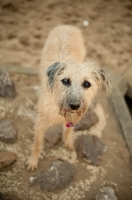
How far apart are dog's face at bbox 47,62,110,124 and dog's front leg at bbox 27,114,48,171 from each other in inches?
20.4

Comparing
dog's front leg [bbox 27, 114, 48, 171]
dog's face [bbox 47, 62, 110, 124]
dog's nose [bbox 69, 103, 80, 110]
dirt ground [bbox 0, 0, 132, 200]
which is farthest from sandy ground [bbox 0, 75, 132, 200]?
dog's nose [bbox 69, 103, 80, 110]

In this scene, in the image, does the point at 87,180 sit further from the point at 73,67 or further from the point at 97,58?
the point at 97,58

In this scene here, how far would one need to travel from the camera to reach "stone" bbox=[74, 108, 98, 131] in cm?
445

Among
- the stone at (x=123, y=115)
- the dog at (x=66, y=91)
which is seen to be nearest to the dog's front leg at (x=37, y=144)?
the dog at (x=66, y=91)

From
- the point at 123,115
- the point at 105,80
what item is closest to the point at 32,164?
the point at 105,80

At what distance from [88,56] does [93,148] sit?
8.81ft

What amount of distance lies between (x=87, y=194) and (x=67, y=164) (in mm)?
514

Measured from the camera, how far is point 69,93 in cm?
300

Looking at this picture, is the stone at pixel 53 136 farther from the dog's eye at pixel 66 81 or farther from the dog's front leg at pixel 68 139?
the dog's eye at pixel 66 81

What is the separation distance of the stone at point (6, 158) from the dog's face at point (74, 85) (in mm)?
1010

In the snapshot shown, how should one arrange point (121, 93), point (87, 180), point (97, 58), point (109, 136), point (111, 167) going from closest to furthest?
point (87, 180) → point (111, 167) → point (109, 136) → point (121, 93) → point (97, 58)

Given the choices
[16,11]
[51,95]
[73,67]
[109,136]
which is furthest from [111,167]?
[16,11]

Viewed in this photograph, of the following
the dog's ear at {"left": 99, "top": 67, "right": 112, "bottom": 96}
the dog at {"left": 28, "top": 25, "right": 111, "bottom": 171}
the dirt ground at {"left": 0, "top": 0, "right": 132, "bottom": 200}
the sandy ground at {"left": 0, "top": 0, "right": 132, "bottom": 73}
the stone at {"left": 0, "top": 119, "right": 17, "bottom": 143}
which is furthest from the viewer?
the sandy ground at {"left": 0, "top": 0, "right": 132, "bottom": 73}

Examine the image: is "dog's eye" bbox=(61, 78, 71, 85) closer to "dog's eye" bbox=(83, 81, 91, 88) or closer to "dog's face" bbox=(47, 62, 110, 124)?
"dog's face" bbox=(47, 62, 110, 124)
